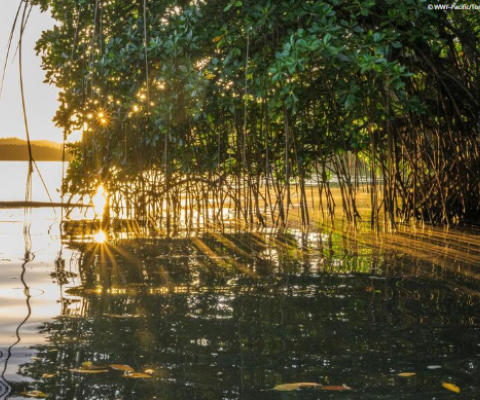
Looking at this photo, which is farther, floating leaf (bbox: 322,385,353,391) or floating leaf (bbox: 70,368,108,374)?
floating leaf (bbox: 70,368,108,374)

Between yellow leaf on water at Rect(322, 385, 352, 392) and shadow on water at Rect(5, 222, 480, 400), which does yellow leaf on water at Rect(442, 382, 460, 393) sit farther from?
yellow leaf on water at Rect(322, 385, 352, 392)

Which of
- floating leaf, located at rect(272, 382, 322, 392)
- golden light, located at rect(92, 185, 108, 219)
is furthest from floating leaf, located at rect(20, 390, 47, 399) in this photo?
golden light, located at rect(92, 185, 108, 219)

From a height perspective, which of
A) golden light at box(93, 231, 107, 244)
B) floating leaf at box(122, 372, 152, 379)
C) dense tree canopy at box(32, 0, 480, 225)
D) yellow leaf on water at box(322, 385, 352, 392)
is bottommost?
yellow leaf on water at box(322, 385, 352, 392)

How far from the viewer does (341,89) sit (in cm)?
656

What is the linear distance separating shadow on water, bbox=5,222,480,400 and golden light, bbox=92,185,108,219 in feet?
5.62

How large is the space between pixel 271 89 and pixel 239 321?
2956 millimetres

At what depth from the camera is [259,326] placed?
3904 millimetres

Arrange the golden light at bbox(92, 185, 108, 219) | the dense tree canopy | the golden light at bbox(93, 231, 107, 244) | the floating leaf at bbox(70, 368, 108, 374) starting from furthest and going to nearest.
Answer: the golden light at bbox(92, 185, 108, 219)
the golden light at bbox(93, 231, 107, 244)
the dense tree canopy
the floating leaf at bbox(70, 368, 108, 374)

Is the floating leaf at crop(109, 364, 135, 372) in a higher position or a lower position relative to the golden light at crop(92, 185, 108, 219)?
lower

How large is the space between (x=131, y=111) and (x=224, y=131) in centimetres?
78

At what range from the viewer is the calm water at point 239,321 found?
118 inches

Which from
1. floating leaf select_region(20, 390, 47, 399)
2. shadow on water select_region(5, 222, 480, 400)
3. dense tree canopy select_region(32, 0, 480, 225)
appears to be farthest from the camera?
dense tree canopy select_region(32, 0, 480, 225)

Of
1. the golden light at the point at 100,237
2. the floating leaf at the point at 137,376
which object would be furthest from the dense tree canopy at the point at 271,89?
the floating leaf at the point at 137,376

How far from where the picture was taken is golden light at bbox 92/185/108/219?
324 inches
